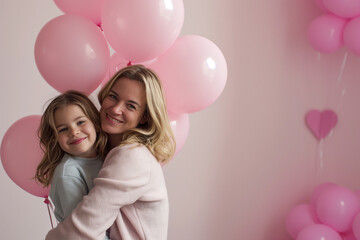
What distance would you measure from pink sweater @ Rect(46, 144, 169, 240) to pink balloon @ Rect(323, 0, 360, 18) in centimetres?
130

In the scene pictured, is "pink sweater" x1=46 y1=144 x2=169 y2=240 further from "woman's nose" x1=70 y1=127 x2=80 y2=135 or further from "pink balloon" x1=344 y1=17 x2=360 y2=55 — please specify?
"pink balloon" x1=344 y1=17 x2=360 y2=55

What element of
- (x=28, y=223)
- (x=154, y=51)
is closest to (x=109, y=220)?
(x=154, y=51)

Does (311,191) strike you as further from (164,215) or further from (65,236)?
(65,236)

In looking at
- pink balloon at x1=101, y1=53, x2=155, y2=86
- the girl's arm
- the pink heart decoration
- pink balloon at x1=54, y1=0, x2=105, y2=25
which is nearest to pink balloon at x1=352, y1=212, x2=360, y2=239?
the pink heart decoration


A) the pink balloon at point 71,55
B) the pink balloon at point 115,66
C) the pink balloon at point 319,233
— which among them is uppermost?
the pink balloon at point 71,55

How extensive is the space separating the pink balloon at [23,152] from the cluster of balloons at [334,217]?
1.31 metres

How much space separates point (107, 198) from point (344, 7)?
1.53 m

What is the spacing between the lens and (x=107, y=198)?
1.30 meters

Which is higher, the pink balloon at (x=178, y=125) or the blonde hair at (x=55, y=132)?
the blonde hair at (x=55, y=132)

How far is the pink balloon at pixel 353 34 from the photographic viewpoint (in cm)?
222

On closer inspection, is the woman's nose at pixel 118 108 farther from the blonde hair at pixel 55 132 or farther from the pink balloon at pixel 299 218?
the pink balloon at pixel 299 218

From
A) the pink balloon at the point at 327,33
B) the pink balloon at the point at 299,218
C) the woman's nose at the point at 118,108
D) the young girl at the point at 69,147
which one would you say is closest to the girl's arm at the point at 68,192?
the young girl at the point at 69,147

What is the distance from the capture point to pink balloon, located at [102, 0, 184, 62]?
1495 millimetres

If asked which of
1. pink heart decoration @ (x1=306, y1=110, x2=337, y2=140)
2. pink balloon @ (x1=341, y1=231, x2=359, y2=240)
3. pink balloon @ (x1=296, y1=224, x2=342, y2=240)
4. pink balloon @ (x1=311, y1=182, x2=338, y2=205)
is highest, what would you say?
pink heart decoration @ (x1=306, y1=110, x2=337, y2=140)
